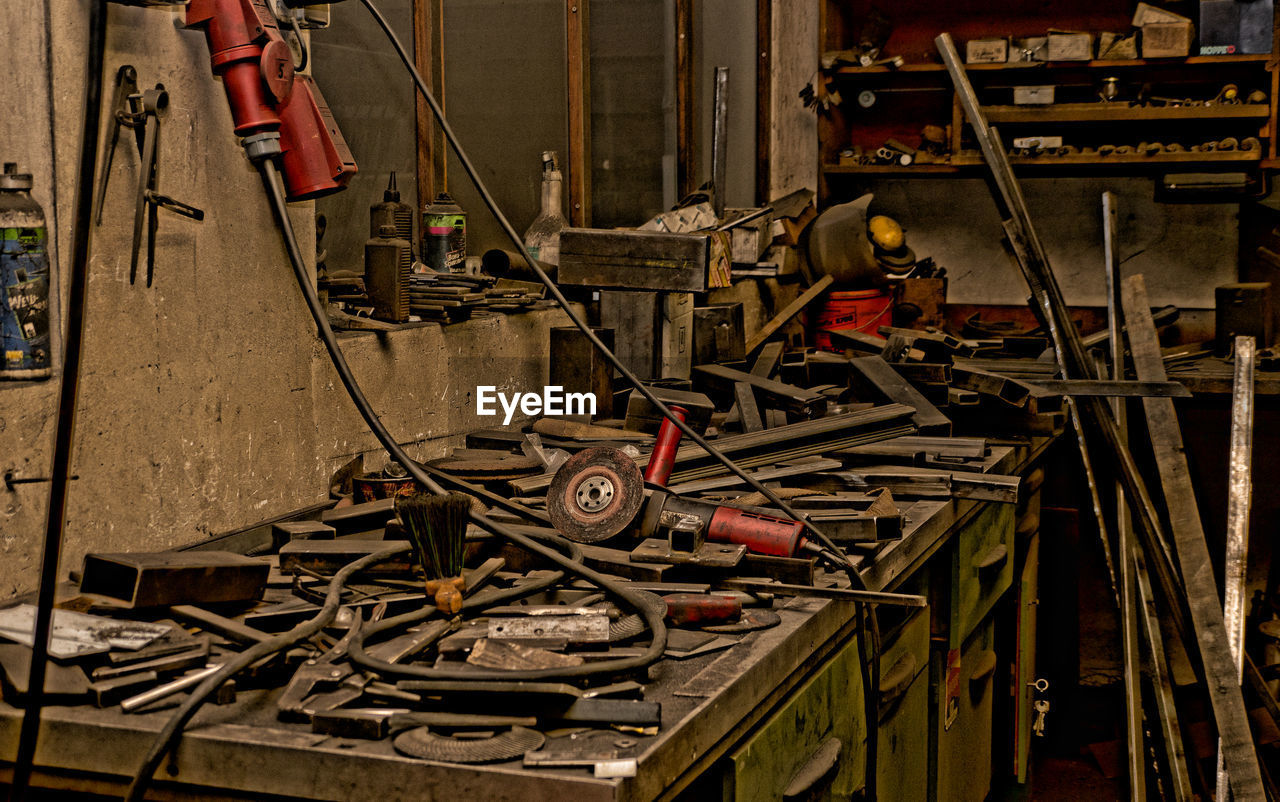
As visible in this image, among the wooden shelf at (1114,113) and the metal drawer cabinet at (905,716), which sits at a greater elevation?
the wooden shelf at (1114,113)

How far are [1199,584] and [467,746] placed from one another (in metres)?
2.03

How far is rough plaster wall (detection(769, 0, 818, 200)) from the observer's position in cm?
445

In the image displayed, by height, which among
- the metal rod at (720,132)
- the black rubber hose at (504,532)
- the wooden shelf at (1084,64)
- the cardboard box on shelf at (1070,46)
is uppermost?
the cardboard box on shelf at (1070,46)

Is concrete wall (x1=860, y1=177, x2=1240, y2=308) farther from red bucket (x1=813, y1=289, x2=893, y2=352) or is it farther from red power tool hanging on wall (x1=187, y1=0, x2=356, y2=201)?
red power tool hanging on wall (x1=187, y1=0, x2=356, y2=201)

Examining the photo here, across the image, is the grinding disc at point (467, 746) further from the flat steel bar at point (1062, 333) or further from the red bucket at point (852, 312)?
the red bucket at point (852, 312)

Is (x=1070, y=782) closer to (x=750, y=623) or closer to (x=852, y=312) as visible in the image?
(x=852, y=312)

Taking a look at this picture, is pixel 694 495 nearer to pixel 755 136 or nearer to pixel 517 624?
pixel 517 624

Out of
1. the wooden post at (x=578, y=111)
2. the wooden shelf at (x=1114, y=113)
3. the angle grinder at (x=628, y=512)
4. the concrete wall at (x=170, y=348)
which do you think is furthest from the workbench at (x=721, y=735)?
the wooden shelf at (x=1114, y=113)

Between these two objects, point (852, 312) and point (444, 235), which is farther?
point (852, 312)

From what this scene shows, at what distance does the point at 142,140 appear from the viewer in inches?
61.3

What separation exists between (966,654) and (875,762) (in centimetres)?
76

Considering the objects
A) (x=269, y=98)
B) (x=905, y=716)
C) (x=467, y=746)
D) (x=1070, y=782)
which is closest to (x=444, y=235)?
(x=269, y=98)

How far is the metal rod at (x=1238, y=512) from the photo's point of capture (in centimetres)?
Result: 253

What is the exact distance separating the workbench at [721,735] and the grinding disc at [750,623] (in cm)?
1
